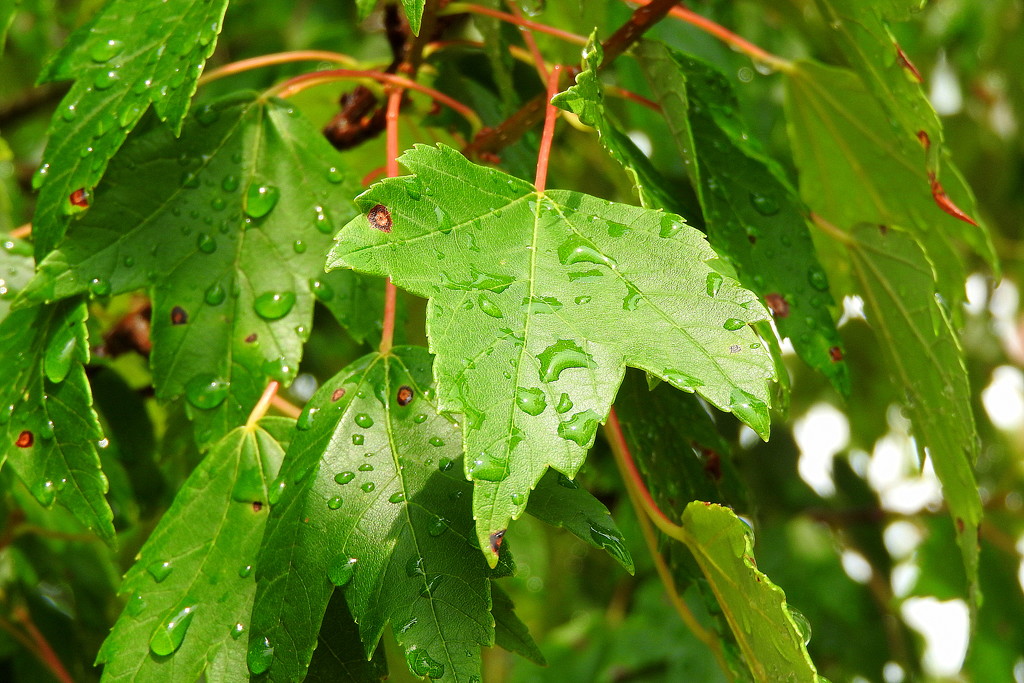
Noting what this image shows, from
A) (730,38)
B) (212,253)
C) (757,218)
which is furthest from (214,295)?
(730,38)

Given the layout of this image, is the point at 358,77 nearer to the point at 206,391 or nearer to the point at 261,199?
the point at 261,199

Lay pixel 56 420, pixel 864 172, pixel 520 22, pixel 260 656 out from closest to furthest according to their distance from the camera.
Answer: pixel 260 656 < pixel 56 420 < pixel 520 22 < pixel 864 172

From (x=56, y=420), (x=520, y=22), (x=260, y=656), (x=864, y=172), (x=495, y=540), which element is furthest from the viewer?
(x=864, y=172)

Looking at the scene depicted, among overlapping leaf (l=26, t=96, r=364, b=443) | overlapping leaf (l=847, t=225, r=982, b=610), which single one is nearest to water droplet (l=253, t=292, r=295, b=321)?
overlapping leaf (l=26, t=96, r=364, b=443)

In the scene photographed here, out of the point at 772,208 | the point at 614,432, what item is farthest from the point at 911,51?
the point at 614,432

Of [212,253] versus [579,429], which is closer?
[579,429]

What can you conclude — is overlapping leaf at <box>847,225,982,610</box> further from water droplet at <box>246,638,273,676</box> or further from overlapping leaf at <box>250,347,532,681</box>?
water droplet at <box>246,638,273,676</box>

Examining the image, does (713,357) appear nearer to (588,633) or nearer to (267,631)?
(267,631)
